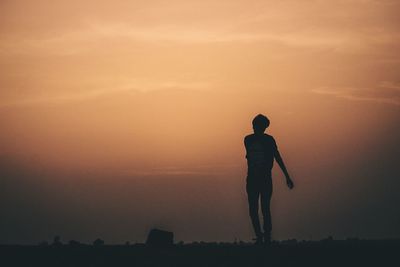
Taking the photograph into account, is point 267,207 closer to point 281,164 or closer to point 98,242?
point 281,164

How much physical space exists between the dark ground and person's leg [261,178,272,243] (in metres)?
1.94

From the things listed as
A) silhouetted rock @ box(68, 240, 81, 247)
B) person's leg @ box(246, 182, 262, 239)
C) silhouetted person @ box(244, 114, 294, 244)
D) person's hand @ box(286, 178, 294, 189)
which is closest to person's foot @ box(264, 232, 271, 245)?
silhouetted person @ box(244, 114, 294, 244)

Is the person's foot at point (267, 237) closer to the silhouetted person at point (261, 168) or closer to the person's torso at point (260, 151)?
the silhouetted person at point (261, 168)

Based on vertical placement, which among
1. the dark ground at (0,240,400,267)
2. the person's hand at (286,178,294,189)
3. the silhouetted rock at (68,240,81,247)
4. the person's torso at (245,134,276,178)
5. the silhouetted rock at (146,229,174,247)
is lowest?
the dark ground at (0,240,400,267)

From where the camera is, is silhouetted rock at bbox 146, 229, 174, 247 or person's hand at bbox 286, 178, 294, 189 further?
silhouetted rock at bbox 146, 229, 174, 247

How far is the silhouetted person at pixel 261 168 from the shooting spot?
56.7ft


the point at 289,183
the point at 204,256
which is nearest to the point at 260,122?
the point at 289,183

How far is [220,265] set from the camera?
1238 cm

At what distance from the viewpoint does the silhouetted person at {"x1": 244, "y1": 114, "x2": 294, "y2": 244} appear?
17297mm

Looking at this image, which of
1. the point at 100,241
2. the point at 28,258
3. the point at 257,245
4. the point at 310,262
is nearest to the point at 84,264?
the point at 28,258

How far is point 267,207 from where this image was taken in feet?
57.4

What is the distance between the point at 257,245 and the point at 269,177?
1.77 metres

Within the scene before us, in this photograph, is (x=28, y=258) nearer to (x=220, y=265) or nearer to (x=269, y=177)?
(x=220, y=265)

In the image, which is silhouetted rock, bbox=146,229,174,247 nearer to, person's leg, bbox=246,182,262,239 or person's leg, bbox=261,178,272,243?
person's leg, bbox=246,182,262,239
